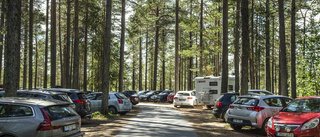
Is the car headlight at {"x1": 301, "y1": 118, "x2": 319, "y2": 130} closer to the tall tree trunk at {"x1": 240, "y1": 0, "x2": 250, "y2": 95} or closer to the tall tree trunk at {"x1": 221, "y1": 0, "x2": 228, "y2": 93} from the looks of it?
the tall tree trunk at {"x1": 240, "y1": 0, "x2": 250, "y2": 95}

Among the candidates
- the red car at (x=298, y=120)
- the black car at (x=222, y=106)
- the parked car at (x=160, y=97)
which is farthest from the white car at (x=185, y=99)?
the red car at (x=298, y=120)

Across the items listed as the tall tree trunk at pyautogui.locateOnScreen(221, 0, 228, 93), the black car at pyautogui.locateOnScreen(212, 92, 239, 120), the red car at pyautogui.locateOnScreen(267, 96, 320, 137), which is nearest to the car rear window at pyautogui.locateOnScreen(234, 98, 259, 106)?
the red car at pyautogui.locateOnScreen(267, 96, 320, 137)

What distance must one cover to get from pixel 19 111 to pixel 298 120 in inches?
279

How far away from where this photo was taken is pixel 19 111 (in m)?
6.19

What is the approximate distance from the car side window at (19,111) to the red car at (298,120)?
6566 millimetres

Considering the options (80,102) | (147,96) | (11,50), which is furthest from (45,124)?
(147,96)

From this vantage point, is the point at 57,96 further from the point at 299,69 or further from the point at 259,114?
the point at 299,69

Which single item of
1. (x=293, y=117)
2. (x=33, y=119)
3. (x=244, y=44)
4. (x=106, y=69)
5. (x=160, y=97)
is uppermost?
(x=244, y=44)

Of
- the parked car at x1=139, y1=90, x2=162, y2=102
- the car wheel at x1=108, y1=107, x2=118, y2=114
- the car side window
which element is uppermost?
the car side window

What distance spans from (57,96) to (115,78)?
21.4 meters

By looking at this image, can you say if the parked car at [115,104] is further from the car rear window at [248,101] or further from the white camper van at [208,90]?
the car rear window at [248,101]

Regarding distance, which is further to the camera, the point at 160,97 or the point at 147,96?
the point at 147,96

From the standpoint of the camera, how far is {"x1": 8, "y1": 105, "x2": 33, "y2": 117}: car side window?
20.1ft

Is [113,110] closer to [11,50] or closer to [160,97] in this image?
[11,50]
